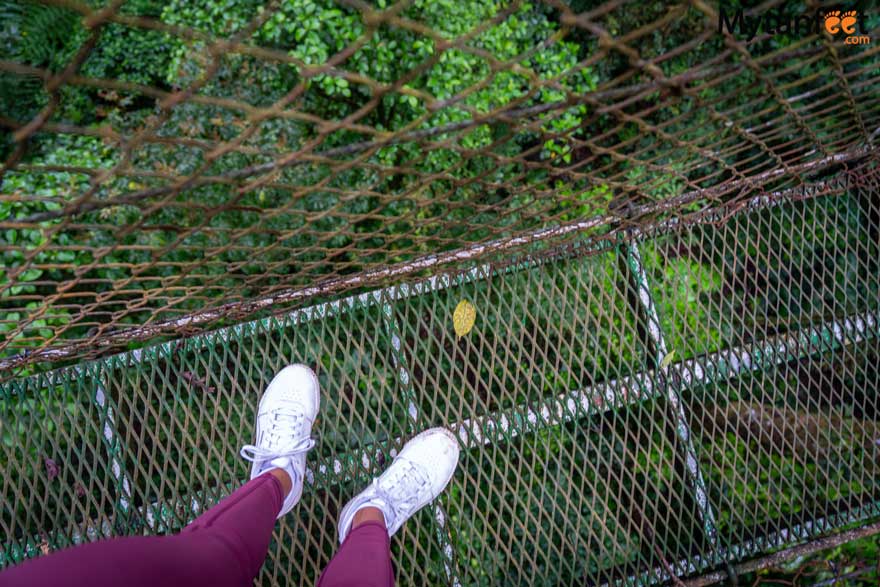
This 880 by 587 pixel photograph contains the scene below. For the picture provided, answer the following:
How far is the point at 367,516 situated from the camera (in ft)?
6.03

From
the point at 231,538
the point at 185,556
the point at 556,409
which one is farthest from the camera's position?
the point at 556,409

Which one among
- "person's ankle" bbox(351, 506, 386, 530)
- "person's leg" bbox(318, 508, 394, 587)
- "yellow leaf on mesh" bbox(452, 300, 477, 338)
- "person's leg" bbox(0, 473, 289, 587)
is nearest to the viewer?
"person's leg" bbox(0, 473, 289, 587)

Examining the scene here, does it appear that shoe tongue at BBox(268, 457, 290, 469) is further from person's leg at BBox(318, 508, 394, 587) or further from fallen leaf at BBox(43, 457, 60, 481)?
fallen leaf at BBox(43, 457, 60, 481)

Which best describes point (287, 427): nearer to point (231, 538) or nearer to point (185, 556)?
point (231, 538)

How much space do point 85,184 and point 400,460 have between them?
1564mm

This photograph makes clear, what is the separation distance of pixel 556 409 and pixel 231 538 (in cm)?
124

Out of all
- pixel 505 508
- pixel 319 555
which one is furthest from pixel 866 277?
pixel 319 555

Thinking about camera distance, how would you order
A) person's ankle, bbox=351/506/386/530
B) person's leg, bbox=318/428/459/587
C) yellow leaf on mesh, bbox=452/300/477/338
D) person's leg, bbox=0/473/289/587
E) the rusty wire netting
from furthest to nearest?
yellow leaf on mesh, bbox=452/300/477/338 → the rusty wire netting → person's ankle, bbox=351/506/386/530 → person's leg, bbox=318/428/459/587 → person's leg, bbox=0/473/289/587

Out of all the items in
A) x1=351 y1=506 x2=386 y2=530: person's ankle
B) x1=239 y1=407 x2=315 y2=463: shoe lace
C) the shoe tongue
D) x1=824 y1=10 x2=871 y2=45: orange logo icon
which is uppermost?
x1=824 y1=10 x2=871 y2=45: orange logo icon

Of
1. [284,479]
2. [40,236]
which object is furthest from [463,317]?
[40,236]

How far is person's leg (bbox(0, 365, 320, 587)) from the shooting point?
1.08 m

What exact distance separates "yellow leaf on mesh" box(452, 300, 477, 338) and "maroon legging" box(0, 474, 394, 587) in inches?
30.7

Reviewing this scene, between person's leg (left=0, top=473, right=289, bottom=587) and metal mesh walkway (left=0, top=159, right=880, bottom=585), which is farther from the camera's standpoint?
metal mesh walkway (left=0, top=159, right=880, bottom=585)

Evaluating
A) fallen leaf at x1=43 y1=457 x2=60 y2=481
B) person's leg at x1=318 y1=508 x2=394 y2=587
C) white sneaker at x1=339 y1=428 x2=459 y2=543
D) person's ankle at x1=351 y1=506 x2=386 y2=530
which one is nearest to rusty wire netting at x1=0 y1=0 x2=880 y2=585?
fallen leaf at x1=43 y1=457 x2=60 y2=481
